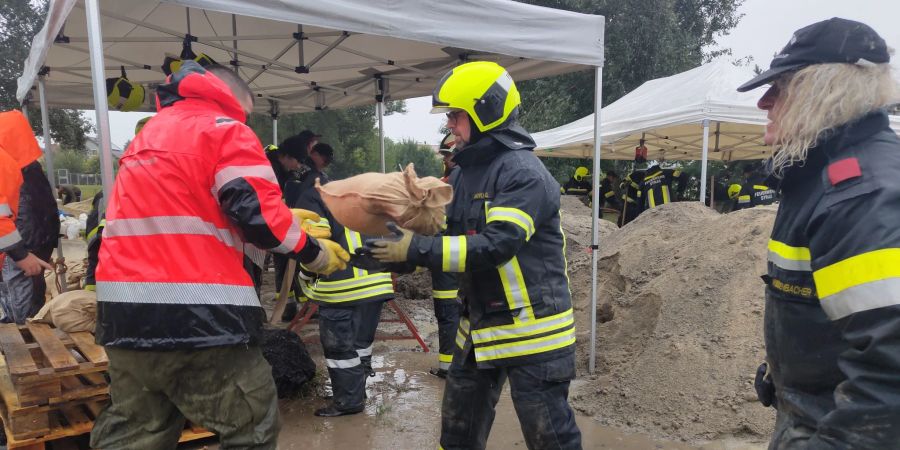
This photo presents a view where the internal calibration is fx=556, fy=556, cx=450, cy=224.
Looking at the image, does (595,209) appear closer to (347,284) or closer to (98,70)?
(347,284)

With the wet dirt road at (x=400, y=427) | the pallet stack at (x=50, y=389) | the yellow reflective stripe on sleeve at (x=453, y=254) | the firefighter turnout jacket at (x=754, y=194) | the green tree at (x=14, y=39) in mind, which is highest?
the green tree at (x=14, y=39)

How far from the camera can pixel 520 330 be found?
7.61 feet

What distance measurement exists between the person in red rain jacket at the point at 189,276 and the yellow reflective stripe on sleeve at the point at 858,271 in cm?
170

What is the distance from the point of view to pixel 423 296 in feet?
25.2

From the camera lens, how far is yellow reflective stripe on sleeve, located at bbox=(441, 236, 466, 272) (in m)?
2.12

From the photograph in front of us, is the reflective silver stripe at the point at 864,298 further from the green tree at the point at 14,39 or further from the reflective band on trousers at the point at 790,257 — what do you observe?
the green tree at the point at 14,39

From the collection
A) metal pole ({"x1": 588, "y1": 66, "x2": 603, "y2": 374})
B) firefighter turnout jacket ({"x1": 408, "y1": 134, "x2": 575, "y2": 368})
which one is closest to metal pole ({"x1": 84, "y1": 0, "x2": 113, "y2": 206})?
firefighter turnout jacket ({"x1": 408, "y1": 134, "x2": 575, "y2": 368})

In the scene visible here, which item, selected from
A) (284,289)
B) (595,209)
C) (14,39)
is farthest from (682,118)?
(14,39)

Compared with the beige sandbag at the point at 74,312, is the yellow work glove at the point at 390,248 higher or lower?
higher

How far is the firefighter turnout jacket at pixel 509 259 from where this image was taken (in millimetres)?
2145

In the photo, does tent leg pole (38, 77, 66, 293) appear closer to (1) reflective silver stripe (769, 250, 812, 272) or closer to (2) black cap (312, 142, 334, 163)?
(2) black cap (312, 142, 334, 163)

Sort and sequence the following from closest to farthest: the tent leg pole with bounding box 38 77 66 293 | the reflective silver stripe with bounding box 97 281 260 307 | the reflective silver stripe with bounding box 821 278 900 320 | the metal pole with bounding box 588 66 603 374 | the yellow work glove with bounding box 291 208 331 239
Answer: the reflective silver stripe with bounding box 821 278 900 320, the reflective silver stripe with bounding box 97 281 260 307, the yellow work glove with bounding box 291 208 331 239, the metal pole with bounding box 588 66 603 374, the tent leg pole with bounding box 38 77 66 293

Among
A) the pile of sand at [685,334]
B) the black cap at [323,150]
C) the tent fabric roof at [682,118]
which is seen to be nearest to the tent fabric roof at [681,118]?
the tent fabric roof at [682,118]

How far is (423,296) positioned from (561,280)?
538 cm
